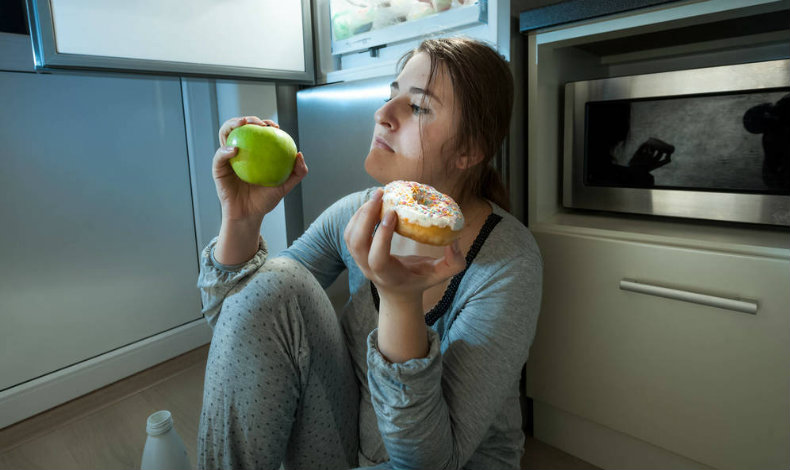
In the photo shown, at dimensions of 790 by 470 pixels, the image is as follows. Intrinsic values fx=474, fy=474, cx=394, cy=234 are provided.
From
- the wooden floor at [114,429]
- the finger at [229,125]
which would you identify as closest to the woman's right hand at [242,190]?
the finger at [229,125]

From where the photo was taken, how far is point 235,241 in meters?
0.83

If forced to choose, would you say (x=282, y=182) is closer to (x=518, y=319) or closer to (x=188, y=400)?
(x=518, y=319)

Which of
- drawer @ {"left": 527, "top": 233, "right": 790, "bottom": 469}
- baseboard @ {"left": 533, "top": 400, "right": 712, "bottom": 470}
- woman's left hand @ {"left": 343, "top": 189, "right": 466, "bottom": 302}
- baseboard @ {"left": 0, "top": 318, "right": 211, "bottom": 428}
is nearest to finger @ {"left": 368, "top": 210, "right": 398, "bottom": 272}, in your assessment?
woman's left hand @ {"left": 343, "top": 189, "right": 466, "bottom": 302}

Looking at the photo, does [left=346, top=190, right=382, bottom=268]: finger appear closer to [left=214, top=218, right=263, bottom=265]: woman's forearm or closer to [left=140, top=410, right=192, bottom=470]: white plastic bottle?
[left=214, top=218, right=263, bottom=265]: woman's forearm

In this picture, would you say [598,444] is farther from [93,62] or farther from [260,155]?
[93,62]

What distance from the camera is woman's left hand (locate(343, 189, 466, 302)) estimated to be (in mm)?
557

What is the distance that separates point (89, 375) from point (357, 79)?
1326 mm

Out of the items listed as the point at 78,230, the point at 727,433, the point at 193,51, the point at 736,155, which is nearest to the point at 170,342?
the point at 78,230

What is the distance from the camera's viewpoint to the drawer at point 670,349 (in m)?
0.87

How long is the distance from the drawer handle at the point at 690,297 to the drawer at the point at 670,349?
0.06 ft

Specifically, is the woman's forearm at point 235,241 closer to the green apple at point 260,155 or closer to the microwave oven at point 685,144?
the green apple at point 260,155

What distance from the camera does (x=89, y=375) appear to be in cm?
160

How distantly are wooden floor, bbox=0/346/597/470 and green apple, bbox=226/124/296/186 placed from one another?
0.90m

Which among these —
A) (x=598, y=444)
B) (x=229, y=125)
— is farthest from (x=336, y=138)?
(x=598, y=444)
